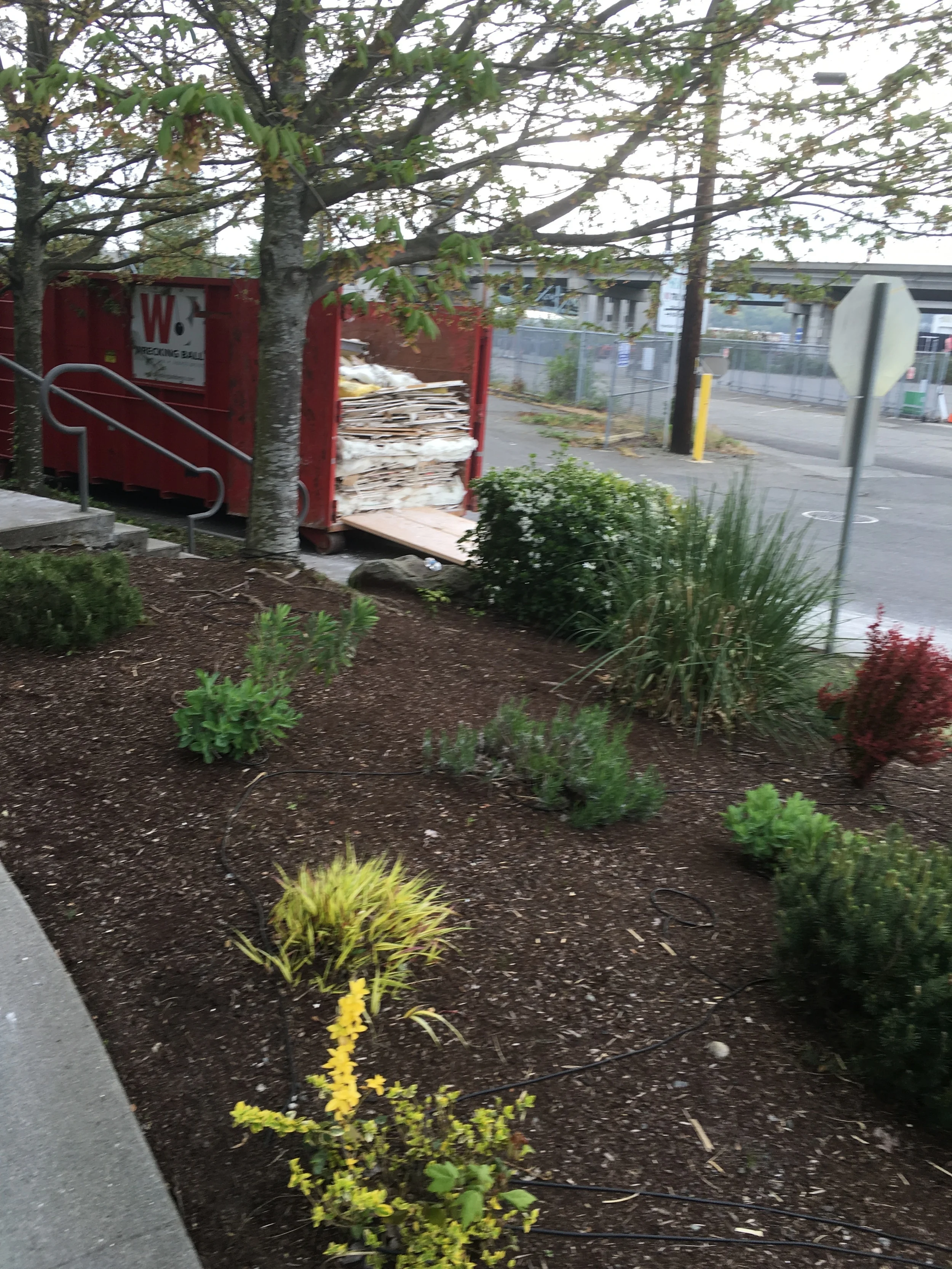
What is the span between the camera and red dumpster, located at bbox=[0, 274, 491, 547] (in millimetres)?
10961

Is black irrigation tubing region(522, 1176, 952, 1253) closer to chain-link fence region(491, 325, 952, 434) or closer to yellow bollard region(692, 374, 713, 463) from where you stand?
yellow bollard region(692, 374, 713, 463)

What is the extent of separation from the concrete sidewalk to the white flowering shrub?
411cm

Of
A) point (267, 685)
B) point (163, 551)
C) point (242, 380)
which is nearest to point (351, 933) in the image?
point (267, 685)

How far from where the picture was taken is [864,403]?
706 cm

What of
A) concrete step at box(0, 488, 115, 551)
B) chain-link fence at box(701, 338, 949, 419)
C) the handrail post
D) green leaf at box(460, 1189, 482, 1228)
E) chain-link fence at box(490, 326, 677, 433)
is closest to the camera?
green leaf at box(460, 1189, 482, 1228)

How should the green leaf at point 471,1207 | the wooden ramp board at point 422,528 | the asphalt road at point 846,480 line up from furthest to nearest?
1. the asphalt road at point 846,480
2. the wooden ramp board at point 422,528
3. the green leaf at point 471,1207

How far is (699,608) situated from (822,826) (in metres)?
1.81

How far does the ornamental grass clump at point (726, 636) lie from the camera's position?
5.56 metres

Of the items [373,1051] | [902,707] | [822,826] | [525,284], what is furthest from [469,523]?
[373,1051]

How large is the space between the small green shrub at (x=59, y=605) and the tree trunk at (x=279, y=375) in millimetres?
1658

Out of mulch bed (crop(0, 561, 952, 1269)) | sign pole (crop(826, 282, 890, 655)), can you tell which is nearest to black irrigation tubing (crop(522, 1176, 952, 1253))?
mulch bed (crop(0, 561, 952, 1269))

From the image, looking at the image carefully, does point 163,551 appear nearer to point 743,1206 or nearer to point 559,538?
point 559,538

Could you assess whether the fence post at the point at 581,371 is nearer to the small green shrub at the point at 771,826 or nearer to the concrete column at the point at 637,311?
the concrete column at the point at 637,311

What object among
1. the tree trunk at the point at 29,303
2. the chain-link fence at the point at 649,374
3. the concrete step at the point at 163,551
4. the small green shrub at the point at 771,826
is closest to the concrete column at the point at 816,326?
the chain-link fence at the point at 649,374
